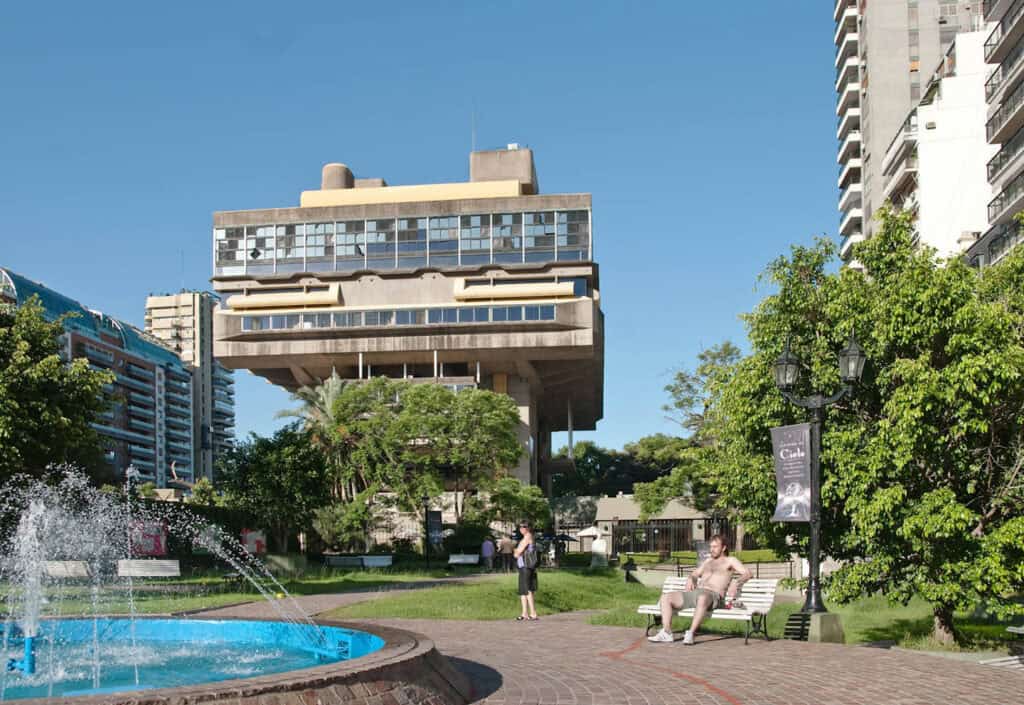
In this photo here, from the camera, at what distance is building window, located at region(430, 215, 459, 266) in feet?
225

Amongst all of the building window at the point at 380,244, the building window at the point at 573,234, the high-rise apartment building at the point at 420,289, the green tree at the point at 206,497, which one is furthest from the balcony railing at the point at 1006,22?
the building window at the point at 380,244

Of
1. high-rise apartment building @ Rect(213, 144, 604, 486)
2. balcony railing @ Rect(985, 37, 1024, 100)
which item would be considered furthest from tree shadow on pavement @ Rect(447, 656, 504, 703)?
high-rise apartment building @ Rect(213, 144, 604, 486)

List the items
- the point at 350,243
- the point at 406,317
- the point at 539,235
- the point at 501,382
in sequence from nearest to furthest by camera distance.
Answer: the point at 406,317 → the point at 501,382 → the point at 539,235 → the point at 350,243

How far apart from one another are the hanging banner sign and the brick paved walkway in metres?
1.64

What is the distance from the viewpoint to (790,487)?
13.4 metres

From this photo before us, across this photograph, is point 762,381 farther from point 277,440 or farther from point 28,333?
point 277,440

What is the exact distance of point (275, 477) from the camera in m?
37.7

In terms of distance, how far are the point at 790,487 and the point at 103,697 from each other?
362 inches

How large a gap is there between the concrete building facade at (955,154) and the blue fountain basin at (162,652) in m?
49.3

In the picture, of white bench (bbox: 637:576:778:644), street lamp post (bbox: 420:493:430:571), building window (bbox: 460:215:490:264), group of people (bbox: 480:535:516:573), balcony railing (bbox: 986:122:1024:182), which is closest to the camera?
white bench (bbox: 637:576:778:644)

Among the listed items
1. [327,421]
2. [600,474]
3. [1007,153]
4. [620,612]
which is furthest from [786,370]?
[600,474]

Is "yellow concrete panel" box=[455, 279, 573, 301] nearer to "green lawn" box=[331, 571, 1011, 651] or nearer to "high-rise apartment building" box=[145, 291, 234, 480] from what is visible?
"green lawn" box=[331, 571, 1011, 651]

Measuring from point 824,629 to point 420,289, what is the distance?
55.8 meters

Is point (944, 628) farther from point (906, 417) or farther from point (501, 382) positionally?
point (501, 382)
